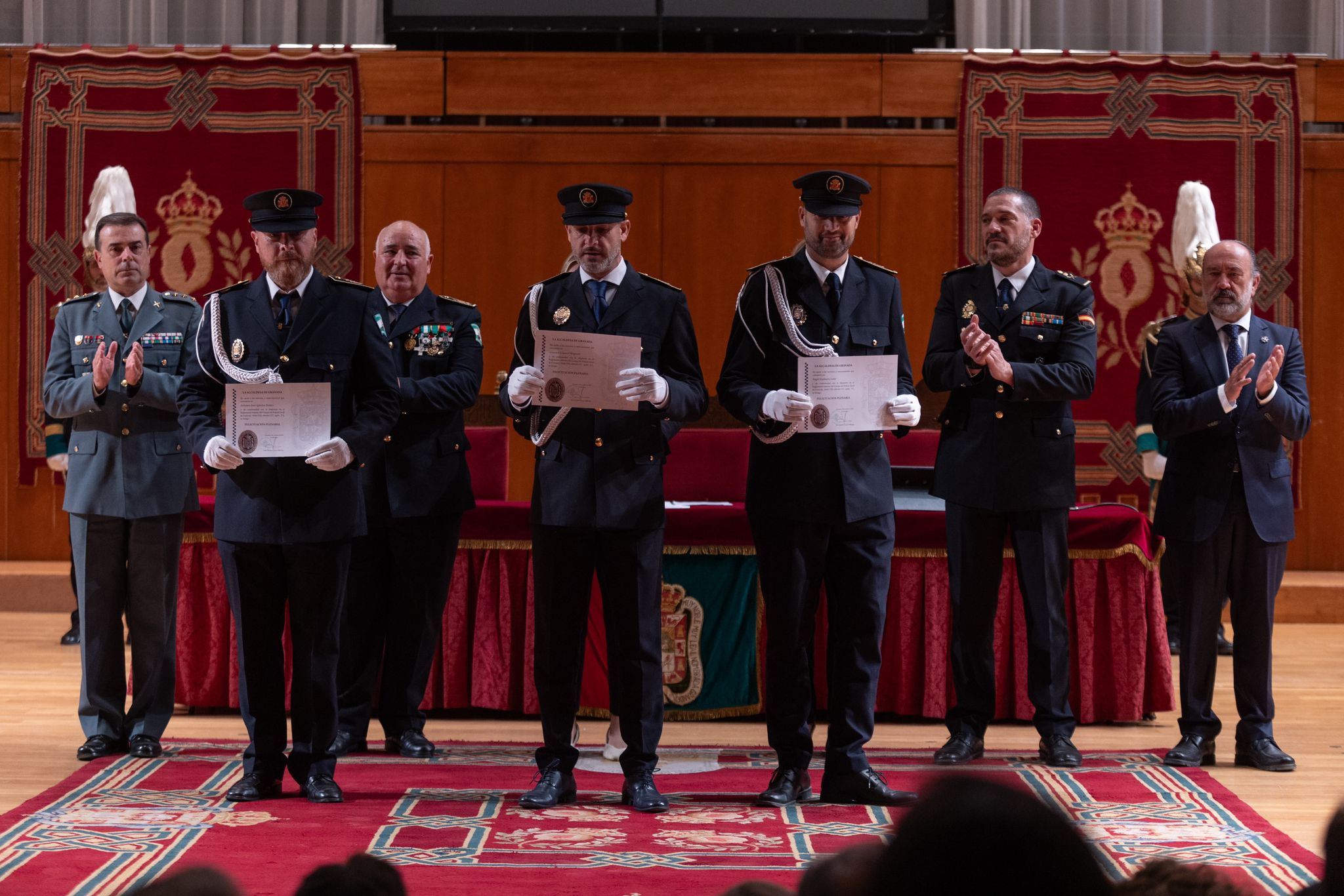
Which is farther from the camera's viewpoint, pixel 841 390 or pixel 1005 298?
pixel 1005 298

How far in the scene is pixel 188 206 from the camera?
7906mm

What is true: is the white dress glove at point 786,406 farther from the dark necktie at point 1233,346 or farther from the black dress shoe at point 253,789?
the black dress shoe at point 253,789

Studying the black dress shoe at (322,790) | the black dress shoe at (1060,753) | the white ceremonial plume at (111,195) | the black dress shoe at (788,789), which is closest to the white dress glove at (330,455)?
the black dress shoe at (322,790)

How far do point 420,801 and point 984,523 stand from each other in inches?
73.6

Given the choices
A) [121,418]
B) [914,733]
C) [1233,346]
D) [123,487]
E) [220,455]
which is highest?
[1233,346]

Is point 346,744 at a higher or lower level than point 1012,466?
lower

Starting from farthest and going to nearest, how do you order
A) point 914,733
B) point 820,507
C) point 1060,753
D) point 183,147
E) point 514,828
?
1. point 183,147
2. point 914,733
3. point 1060,753
4. point 820,507
5. point 514,828

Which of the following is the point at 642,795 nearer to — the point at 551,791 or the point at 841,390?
the point at 551,791

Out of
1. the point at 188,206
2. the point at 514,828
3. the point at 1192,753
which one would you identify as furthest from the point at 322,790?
the point at 188,206

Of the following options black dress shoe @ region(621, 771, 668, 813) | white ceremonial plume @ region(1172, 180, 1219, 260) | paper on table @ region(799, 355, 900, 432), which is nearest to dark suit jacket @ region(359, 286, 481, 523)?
black dress shoe @ region(621, 771, 668, 813)

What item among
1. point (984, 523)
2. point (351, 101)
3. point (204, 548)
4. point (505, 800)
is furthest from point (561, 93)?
point (505, 800)

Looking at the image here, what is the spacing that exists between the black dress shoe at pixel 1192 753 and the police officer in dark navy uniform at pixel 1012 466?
0.31m

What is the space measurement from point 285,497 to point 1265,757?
2.98 meters

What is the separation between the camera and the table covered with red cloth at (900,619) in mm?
4969
